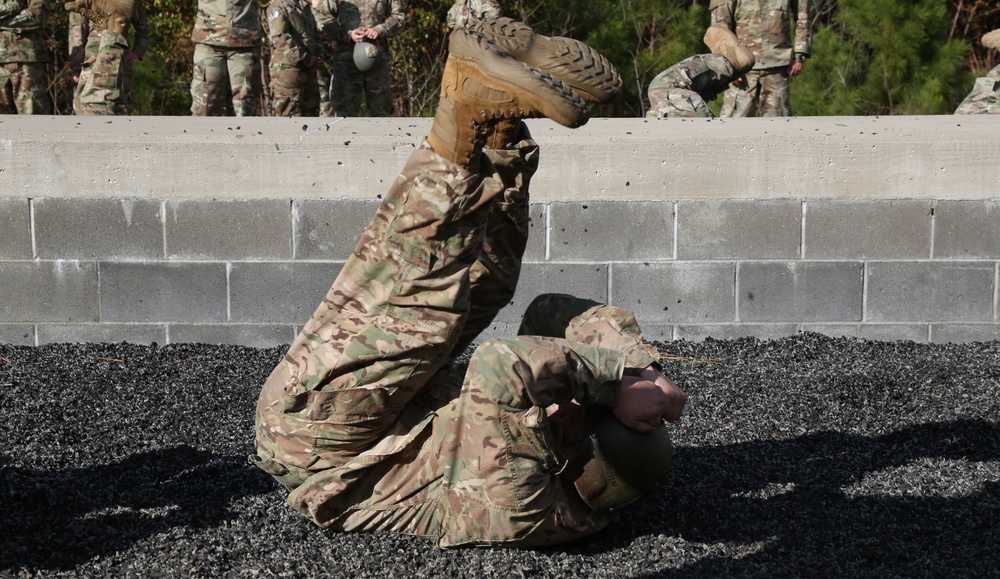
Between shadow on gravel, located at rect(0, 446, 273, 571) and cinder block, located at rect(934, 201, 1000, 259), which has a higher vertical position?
cinder block, located at rect(934, 201, 1000, 259)

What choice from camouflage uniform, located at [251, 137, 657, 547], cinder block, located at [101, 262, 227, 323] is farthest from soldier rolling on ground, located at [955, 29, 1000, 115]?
camouflage uniform, located at [251, 137, 657, 547]

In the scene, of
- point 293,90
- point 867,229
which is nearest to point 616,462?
point 867,229

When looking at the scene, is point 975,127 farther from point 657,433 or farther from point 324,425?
point 324,425

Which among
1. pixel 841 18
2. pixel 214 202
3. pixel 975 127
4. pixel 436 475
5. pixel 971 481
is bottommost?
pixel 971 481

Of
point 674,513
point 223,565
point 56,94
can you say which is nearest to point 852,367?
point 674,513

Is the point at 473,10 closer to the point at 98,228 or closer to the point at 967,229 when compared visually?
the point at 98,228

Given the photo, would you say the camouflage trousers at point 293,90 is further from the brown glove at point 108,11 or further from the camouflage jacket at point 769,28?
the camouflage jacket at point 769,28

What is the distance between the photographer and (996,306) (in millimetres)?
5246

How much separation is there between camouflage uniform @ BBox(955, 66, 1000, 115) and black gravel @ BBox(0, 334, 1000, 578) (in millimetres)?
2735

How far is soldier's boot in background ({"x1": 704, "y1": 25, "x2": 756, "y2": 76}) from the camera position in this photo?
809cm

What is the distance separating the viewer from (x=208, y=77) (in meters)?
8.58

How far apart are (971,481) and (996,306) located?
2.01 m

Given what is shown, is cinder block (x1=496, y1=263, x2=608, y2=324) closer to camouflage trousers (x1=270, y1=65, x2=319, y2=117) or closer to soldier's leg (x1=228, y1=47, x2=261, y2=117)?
soldier's leg (x1=228, y1=47, x2=261, y2=117)

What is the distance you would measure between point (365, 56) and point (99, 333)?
440 centimetres
